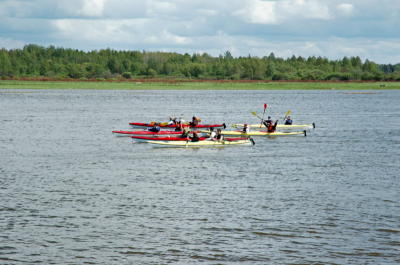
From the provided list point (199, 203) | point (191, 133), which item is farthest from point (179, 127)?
point (199, 203)

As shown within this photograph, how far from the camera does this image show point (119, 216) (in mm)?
23938


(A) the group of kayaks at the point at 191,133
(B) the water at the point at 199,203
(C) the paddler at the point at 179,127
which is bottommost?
(B) the water at the point at 199,203

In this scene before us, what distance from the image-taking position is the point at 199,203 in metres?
26.3

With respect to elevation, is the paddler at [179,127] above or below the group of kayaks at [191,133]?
above

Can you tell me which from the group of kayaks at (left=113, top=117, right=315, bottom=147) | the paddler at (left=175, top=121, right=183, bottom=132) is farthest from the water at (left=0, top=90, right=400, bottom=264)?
the paddler at (left=175, top=121, right=183, bottom=132)

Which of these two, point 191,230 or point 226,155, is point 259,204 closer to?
point 191,230

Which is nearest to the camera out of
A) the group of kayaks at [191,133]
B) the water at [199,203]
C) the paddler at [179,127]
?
the water at [199,203]

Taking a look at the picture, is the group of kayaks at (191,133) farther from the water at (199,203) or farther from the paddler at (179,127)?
the water at (199,203)

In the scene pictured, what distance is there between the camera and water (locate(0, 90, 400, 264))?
19531 mm

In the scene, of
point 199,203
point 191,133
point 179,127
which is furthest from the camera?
point 179,127

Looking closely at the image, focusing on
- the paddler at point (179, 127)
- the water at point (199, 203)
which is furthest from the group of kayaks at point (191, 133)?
the water at point (199, 203)

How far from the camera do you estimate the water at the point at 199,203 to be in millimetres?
19531

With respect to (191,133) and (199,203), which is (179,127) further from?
(199,203)

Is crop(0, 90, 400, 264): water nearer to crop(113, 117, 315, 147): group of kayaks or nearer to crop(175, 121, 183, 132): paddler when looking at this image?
crop(113, 117, 315, 147): group of kayaks
